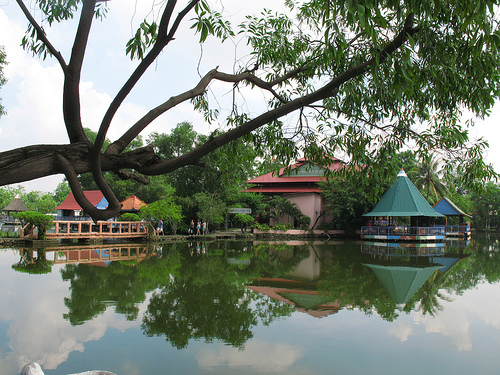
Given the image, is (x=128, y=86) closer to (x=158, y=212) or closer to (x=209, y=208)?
(x=158, y=212)

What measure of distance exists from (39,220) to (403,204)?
66.2 ft

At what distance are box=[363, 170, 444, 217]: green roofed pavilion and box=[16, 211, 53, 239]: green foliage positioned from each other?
18.2 metres

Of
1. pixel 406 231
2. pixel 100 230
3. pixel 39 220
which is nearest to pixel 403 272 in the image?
pixel 406 231

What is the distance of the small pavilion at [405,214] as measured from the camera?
23.0m

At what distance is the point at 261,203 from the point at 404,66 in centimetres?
2565

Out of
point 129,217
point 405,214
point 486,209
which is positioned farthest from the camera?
point 486,209

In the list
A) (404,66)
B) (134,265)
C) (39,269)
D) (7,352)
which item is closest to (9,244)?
(39,269)

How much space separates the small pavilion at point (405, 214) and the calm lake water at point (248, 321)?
12821 millimetres

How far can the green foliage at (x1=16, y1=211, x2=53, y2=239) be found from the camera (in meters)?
17.5

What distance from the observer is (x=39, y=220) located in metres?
17.8

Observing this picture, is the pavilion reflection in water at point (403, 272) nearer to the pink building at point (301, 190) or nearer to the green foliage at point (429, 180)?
the pink building at point (301, 190)

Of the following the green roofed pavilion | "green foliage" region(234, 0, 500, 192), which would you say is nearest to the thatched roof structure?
the green roofed pavilion

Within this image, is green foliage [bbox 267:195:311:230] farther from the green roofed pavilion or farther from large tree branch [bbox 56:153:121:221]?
large tree branch [bbox 56:153:121:221]

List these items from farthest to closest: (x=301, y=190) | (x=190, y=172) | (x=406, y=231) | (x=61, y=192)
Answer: (x=61, y=192)
(x=301, y=190)
(x=190, y=172)
(x=406, y=231)
